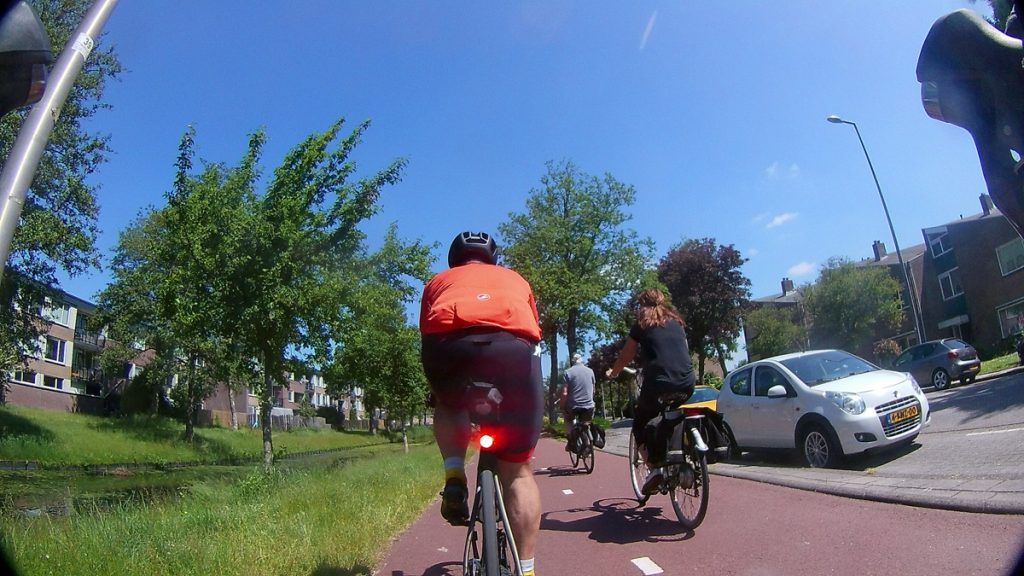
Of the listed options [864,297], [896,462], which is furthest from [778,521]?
[864,297]

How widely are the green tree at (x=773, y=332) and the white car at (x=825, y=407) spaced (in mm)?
36984

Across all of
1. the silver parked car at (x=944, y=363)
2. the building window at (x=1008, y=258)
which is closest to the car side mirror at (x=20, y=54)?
the silver parked car at (x=944, y=363)

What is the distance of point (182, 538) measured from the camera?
455 centimetres

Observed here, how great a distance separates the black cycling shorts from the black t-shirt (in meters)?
2.38

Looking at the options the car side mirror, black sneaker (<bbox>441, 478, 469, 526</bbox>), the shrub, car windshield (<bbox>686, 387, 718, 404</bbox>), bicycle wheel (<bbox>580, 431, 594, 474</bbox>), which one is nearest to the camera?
the car side mirror

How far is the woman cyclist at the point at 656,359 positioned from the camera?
4.95 meters

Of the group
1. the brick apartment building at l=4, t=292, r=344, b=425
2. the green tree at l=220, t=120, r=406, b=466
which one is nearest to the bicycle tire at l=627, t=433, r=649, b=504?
the green tree at l=220, t=120, r=406, b=466

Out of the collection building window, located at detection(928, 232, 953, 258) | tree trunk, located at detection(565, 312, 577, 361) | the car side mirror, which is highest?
building window, located at detection(928, 232, 953, 258)

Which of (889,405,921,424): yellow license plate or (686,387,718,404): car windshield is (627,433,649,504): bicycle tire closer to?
(889,405,921,424): yellow license plate

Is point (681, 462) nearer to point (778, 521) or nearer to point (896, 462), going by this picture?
point (778, 521)

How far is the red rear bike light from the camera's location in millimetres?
2709

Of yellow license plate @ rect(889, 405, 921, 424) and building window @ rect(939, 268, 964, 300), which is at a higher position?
building window @ rect(939, 268, 964, 300)

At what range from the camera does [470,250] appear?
3184 millimetres

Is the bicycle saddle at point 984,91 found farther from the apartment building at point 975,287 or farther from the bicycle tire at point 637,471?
the apartment building at point 975,287
